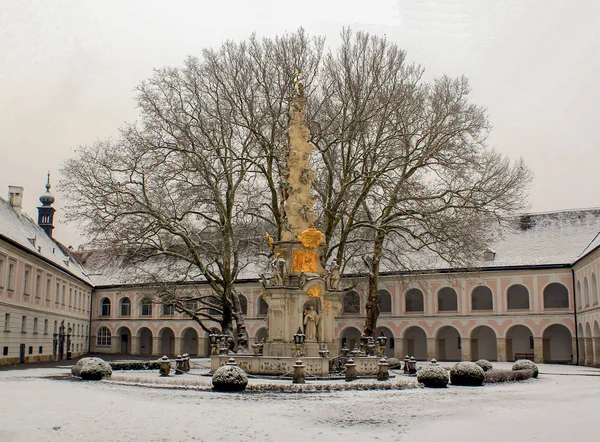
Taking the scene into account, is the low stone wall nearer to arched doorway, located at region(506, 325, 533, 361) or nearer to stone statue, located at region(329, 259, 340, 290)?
stone statue, located at region(329, 259, 340, 290)

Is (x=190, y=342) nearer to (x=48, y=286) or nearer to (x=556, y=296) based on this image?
(x=48, y=286)

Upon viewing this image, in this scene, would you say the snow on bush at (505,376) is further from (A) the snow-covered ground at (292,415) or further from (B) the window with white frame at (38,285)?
(B) the window with white frame at (38,285)

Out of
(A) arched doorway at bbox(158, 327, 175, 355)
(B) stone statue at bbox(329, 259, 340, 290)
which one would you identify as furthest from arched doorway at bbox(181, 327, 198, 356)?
(B) stone statue at bbox(329, 259, 340, 290)

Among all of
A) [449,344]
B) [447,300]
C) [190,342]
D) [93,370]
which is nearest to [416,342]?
[449,344]

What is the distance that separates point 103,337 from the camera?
6912 cm

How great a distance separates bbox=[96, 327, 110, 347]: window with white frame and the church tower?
11.7 meters

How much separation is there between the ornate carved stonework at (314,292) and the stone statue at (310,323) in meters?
0.74

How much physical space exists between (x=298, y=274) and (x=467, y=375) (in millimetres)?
7058

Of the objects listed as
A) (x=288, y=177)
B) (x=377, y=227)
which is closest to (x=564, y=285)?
(x=377, y=227)

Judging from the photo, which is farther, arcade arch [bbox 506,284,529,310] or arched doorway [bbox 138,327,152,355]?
arched doorway [bbox 138,327,152,355]

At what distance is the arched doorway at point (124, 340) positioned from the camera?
6838 cm

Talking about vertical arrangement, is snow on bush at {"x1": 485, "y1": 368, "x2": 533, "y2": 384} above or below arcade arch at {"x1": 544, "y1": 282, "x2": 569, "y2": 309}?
below

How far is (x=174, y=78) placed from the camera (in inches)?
1299

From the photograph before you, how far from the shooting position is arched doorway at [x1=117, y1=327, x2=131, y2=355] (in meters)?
68.4
